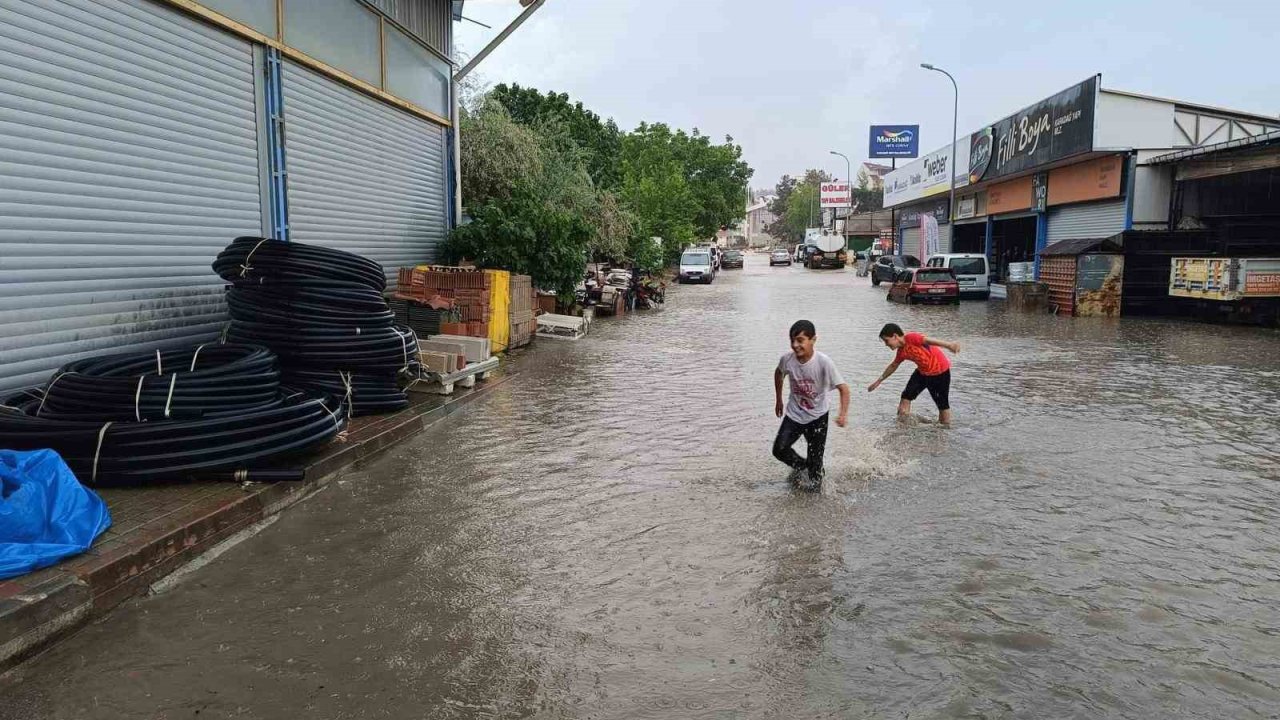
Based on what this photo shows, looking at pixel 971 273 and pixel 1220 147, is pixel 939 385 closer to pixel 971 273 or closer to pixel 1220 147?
pixel 1220 147

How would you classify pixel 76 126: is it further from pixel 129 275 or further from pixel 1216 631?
pixel 1216 631

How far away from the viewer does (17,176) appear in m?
6.21

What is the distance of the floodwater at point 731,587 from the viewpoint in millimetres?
3480

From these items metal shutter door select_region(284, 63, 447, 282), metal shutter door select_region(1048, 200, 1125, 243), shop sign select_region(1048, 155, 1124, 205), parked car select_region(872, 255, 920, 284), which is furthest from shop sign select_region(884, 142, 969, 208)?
metal shutter door select_region(284, 63, 447, 282)

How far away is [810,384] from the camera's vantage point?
652cm

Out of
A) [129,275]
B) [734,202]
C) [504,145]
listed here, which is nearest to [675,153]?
[734,202]

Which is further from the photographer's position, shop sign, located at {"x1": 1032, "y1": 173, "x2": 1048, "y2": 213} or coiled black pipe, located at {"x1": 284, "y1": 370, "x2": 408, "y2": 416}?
shop sign, located at {"x1": 1032, "y1": 173, "x2": 1048, "y2": 213}

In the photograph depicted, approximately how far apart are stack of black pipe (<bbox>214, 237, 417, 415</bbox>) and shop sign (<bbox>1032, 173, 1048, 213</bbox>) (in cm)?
2861

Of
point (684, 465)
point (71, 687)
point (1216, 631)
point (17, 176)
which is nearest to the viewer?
point (71, 687)

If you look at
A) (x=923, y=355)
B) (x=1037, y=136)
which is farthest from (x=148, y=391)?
(x=1037, y=136)

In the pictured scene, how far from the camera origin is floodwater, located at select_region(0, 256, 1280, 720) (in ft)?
11.4

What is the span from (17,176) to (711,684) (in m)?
6.09

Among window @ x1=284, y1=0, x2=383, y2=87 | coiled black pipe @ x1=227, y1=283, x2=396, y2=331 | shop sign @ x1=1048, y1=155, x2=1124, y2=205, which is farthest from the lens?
shop sign @ x1=1048, y1=155, x2=1124, y2=205

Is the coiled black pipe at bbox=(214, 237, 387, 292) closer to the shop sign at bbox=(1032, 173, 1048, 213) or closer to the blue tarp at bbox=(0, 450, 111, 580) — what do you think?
the blue tarp at bbox=(0, 450, 111, 580)
